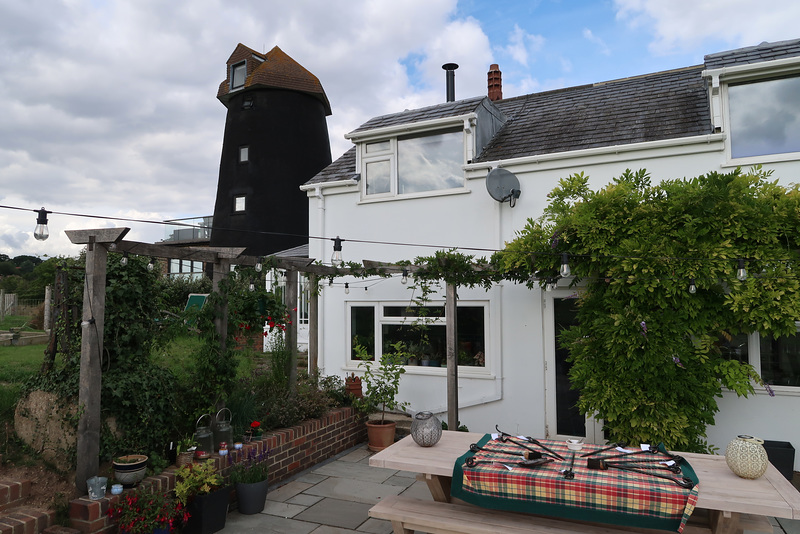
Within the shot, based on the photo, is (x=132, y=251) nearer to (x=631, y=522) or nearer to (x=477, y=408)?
(x=631, y=522)

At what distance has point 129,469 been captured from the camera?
427 centimetres

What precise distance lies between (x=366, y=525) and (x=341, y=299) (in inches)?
179

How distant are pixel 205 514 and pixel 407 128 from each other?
616 centimetres

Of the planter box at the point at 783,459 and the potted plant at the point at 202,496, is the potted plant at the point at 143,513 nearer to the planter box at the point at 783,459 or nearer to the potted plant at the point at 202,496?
the potted plant at the point at 202,496

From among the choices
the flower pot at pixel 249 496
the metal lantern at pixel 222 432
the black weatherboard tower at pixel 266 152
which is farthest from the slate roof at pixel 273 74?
the flower pot at pixel 249 496

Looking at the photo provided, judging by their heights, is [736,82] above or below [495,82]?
below

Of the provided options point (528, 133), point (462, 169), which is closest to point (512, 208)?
point (462, 169)

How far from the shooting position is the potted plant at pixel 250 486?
496 cm

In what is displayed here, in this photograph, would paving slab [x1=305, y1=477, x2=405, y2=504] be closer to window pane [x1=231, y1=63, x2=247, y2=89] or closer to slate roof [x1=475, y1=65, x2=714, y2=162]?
slate roof [x1=475, y1=65, x2=714, y2=162]

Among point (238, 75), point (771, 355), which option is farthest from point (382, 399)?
point (238, 75)

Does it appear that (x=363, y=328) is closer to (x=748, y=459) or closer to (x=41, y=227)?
(x=41, y=227)

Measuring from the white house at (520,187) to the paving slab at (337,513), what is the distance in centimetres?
294

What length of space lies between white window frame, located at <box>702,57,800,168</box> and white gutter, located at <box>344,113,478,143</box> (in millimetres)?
3187

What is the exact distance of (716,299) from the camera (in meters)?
5.79
